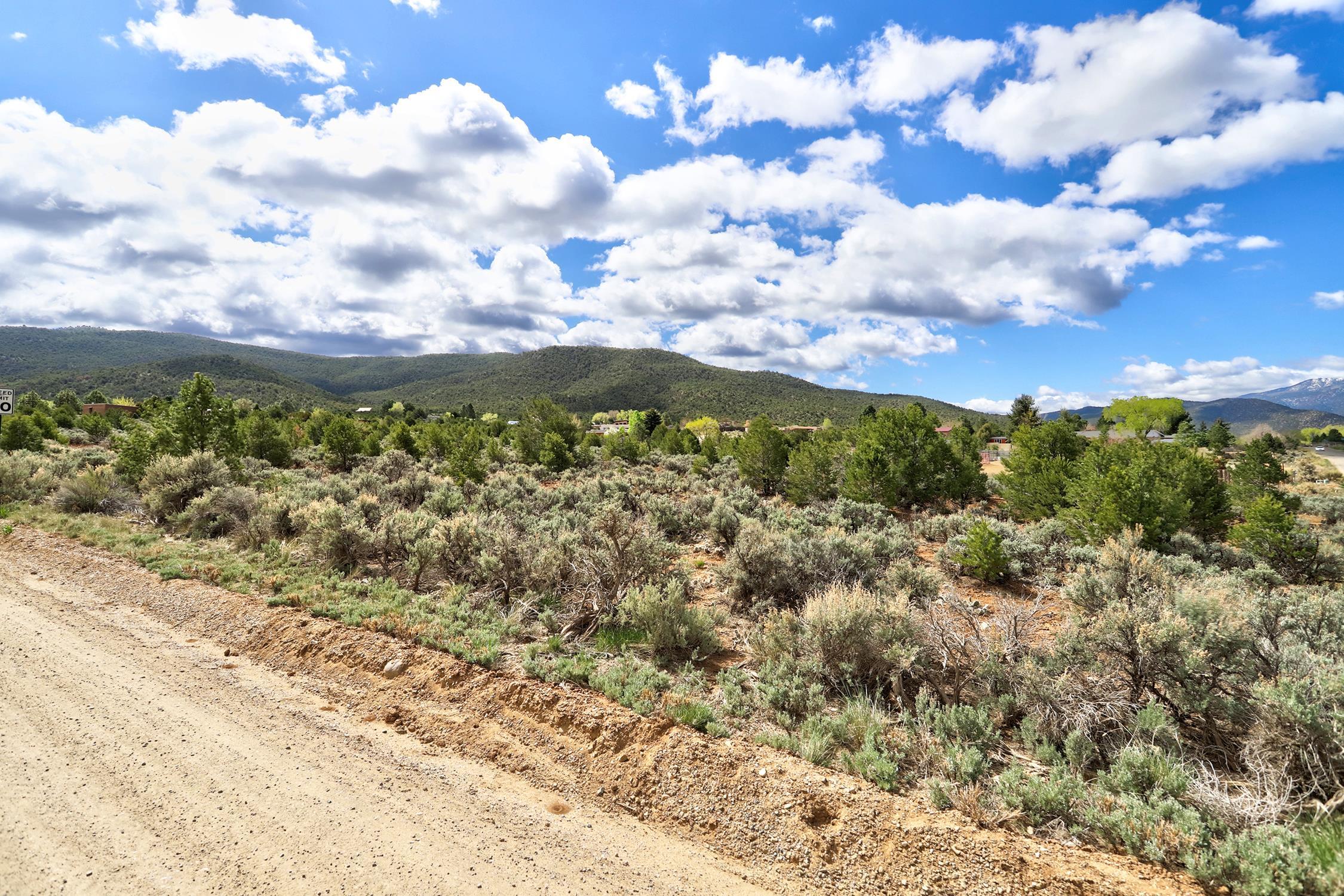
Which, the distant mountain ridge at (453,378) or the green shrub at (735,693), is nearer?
the green shrub at (735,693)

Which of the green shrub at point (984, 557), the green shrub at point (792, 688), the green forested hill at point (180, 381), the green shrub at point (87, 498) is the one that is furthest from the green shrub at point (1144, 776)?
the green forested hill at point (180, 381)

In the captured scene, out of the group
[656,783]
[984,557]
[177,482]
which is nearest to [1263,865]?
[656,783]

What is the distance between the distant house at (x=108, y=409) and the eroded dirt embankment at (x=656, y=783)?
191 feet

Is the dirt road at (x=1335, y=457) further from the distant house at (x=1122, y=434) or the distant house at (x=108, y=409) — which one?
the distant house at (x=108, y=409)

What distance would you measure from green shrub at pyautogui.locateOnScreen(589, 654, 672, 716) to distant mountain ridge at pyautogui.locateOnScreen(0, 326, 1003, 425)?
72.5 meters

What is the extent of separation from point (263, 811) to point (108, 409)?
222ft

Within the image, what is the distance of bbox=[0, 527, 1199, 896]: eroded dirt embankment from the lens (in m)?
3.30

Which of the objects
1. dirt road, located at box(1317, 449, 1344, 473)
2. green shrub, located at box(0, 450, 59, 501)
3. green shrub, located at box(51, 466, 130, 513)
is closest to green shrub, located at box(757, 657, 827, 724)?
green shrub, located at box(51, 466, 130, 513)

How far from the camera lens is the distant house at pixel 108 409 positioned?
4697 cm

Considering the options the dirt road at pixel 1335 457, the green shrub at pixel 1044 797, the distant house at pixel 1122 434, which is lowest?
the green shrub at pixel 1044 797

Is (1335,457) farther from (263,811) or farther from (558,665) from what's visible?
(263,811)

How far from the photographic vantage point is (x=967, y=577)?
9.85m

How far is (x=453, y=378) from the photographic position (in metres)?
126

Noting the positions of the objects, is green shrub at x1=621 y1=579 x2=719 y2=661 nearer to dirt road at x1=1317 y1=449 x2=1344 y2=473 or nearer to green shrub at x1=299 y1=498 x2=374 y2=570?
green shrub at x1=299 y1=498 x2=374 y2=570
